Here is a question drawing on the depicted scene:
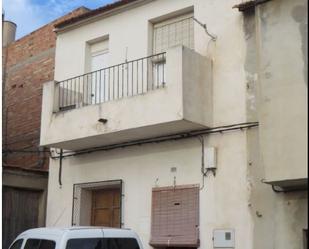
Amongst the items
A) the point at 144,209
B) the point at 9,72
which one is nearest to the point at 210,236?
the point at 144,209

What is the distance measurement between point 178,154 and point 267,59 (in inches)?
125

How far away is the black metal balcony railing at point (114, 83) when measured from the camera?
1313 cm

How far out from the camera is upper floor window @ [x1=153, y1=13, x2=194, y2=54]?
1293cm

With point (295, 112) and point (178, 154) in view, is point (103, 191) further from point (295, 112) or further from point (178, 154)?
point (295, 112)

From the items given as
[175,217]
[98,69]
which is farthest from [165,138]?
Result: [98,69]

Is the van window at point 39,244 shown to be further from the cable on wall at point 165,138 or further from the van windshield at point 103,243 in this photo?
the cable on wall at point 165,138

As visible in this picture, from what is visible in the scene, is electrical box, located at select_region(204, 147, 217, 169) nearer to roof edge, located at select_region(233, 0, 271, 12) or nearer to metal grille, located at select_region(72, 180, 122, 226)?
roof edge, located at select_region(233, 0, 271, 12)

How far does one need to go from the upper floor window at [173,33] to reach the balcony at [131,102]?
1.20 feet

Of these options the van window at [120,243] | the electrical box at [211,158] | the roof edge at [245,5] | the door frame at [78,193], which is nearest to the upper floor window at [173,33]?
the roof edge at [245,5]

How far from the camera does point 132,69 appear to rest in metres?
13.4

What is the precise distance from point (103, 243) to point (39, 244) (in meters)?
1.08

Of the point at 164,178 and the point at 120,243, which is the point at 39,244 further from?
the point at 164,178

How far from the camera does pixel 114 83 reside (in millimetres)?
13688

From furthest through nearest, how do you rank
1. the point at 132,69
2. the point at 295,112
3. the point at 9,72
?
the point at 9,72 < the point at 132,69 < the point at 295,112
